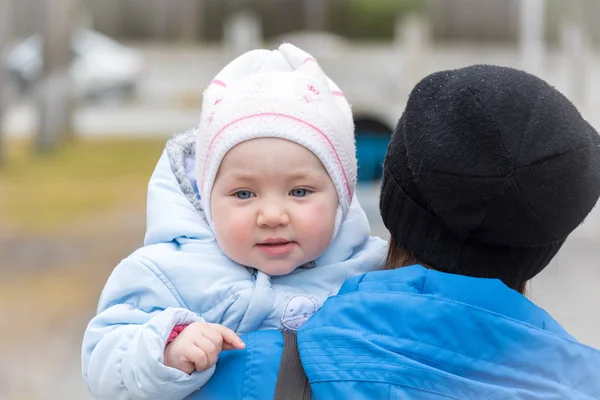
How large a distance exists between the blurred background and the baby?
19.5 inches

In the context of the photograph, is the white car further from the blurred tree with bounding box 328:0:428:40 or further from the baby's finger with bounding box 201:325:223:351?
the baby's finger with bounding box 201:325:223:351

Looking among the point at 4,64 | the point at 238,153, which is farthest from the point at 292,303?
the point at 4,64

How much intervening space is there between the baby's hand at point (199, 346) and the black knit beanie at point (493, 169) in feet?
1.18

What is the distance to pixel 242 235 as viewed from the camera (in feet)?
5.69

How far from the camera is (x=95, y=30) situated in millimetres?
27750

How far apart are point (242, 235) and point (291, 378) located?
1.05ft

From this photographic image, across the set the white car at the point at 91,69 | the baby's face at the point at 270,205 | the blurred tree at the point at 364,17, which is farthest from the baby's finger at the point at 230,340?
the blurred tree at the point at 364,17

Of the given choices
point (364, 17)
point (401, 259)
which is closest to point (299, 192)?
point (401, 259)

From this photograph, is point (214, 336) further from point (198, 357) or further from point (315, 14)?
point (315, 14)

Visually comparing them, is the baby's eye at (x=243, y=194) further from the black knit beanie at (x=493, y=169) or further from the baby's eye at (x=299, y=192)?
the black knit beanie at (x=493, y=169)

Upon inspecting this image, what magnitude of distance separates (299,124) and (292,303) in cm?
33

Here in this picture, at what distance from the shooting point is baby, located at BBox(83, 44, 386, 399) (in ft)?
5.40

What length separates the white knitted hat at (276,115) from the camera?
5.76 ft

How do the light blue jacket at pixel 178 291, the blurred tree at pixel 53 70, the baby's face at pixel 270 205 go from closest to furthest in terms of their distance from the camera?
the light blue jacket at pixel 178 291, the baby's face at pixel 270 205, the blurred tree at pixel 53 70
